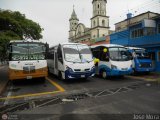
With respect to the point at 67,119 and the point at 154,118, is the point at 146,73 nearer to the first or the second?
the point at 154,118

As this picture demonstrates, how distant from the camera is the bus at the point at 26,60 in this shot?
10.3 m

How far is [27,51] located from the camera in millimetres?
10844

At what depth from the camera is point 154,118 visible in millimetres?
5027

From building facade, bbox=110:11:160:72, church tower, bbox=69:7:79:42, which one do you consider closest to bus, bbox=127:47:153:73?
building facade, bbox=110:11:160:72

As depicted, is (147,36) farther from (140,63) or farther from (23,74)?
(23,74)

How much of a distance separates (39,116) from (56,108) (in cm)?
88

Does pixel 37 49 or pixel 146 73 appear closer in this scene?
pixel 37 49

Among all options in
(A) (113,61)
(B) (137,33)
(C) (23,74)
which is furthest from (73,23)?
(C) (23,74)

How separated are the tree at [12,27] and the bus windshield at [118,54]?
826 centimetres

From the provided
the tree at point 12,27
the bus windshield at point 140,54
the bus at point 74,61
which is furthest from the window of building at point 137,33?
the tree at point 12,27

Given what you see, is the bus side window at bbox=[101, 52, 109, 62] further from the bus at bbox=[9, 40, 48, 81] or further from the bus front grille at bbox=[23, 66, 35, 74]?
the bus front grille at bbox=[23, 66, 35, 74]

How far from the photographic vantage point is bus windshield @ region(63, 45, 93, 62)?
37.0 ft

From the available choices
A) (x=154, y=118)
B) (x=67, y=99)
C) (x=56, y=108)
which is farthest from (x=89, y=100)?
(x=154, y=118)

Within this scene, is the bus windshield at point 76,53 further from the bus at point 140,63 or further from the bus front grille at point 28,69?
the bus at point 140,63
